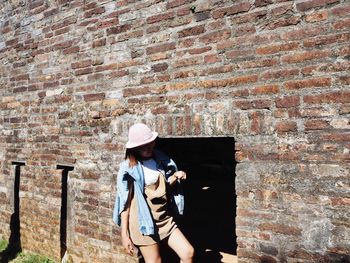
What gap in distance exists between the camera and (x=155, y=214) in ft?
10.1

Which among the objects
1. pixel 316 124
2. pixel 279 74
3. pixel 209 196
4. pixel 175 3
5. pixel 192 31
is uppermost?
pixel 175 3

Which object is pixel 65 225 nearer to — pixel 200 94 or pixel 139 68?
pixel 139 68

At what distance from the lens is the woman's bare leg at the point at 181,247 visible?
3.05 metres

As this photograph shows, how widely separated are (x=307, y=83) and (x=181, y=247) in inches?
67.9

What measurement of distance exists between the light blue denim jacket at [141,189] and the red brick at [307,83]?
122cm

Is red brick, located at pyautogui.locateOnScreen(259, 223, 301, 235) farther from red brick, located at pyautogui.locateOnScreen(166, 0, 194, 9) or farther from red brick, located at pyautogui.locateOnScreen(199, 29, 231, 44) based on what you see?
red brick, located at pyautogui.locateOnScreen(166, 0, 194, 9)

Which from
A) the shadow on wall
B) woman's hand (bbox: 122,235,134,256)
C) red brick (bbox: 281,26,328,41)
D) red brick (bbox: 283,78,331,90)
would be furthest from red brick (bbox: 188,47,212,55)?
the shadow on wall

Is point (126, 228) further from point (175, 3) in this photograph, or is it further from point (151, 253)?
point (175, 3)

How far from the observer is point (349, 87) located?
2.48 metres

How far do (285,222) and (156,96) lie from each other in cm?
159

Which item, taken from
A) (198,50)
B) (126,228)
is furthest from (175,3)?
(126,228)

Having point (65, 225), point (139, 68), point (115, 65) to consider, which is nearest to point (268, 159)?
point (139, 68)

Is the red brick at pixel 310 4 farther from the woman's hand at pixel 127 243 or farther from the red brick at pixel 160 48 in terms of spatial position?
the woman's hand at pixel 127 243

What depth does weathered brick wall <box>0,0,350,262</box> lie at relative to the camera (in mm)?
2584
